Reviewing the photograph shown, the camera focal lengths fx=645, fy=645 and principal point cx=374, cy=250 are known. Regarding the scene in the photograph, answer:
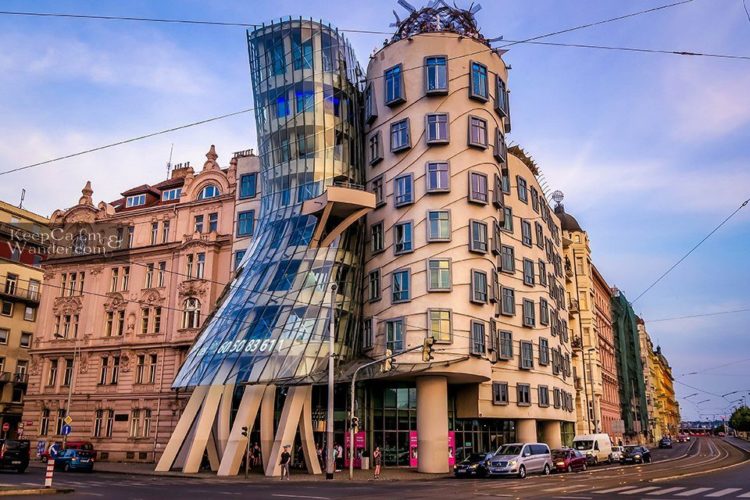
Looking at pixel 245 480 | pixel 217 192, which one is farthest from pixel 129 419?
pixel 245 480

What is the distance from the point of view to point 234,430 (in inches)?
1503

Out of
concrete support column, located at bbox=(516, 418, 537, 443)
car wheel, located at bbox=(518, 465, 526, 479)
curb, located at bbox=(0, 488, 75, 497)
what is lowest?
car wheel, located at bbox=(518, 465, 526, 479)

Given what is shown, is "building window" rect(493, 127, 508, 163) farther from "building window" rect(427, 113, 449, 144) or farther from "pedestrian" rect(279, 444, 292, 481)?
"pedestrian" rect(279, 444, 292, 481)

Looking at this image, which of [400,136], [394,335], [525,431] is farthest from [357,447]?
[400,136]

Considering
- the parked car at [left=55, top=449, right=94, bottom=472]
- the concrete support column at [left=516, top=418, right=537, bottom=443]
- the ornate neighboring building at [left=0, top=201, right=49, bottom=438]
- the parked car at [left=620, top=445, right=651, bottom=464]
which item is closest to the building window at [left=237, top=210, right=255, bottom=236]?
the parked car at [left=55, top=449, right=94, bottom=472]

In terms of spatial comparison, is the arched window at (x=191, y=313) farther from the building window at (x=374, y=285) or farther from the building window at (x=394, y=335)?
the building window at (x=394, y=335)

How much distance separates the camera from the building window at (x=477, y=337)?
41.0m

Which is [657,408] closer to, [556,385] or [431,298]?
[556,385]

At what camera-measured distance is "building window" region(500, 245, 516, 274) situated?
4919 cm

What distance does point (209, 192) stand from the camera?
59250mm

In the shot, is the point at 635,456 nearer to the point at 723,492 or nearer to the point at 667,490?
the point at 667,490

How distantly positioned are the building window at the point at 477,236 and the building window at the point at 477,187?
159 centimetres

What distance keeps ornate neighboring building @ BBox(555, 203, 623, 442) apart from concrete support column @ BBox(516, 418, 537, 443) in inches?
823

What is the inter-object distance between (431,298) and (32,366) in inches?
1644
